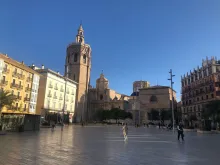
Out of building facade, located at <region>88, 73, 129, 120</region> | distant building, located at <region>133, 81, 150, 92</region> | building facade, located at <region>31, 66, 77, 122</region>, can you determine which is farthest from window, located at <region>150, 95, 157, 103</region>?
building facade, located at <region>31, 66, 77, 122</region>

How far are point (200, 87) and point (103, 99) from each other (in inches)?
2055

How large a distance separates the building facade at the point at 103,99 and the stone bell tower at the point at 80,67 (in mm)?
10949

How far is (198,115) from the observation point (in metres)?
65.9

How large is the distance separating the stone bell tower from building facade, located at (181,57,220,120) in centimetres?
4404

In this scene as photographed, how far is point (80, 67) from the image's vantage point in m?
91.9

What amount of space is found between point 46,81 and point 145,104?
59970mm

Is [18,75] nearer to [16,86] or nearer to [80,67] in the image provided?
[16,86]

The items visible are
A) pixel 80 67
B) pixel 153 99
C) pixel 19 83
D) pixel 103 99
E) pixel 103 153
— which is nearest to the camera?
pixel 103 153

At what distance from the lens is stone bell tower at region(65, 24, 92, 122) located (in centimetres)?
9025

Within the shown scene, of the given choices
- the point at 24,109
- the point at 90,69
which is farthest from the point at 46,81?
the point at 90,69

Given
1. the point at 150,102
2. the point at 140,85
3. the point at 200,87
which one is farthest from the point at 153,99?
the point at 200,87

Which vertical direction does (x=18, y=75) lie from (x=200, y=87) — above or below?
below

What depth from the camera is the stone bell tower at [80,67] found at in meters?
90.2

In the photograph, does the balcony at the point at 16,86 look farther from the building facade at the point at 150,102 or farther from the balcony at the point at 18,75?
the building facade at the point at 150,102
